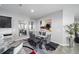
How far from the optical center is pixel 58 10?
1863mm

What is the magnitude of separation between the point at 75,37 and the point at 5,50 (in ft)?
5.01

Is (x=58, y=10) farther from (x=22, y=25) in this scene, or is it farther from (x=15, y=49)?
(x=15, y=49)

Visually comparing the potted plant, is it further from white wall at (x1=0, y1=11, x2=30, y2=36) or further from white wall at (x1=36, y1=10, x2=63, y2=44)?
white wall at (x1=0, y1=11, x2=30, y2=36)

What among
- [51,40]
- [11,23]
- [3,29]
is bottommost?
[51,40]

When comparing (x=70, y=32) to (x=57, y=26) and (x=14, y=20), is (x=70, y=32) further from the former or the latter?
(x=14, y=20)

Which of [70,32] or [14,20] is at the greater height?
[14,20]

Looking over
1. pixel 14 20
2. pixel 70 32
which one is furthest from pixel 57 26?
pixel 14 20

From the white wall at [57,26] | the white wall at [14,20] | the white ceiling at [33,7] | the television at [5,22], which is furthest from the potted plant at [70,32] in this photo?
the television at [5,22]

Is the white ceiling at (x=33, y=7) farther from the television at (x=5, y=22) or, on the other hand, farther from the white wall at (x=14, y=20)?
the television at (x=5, y=22)
